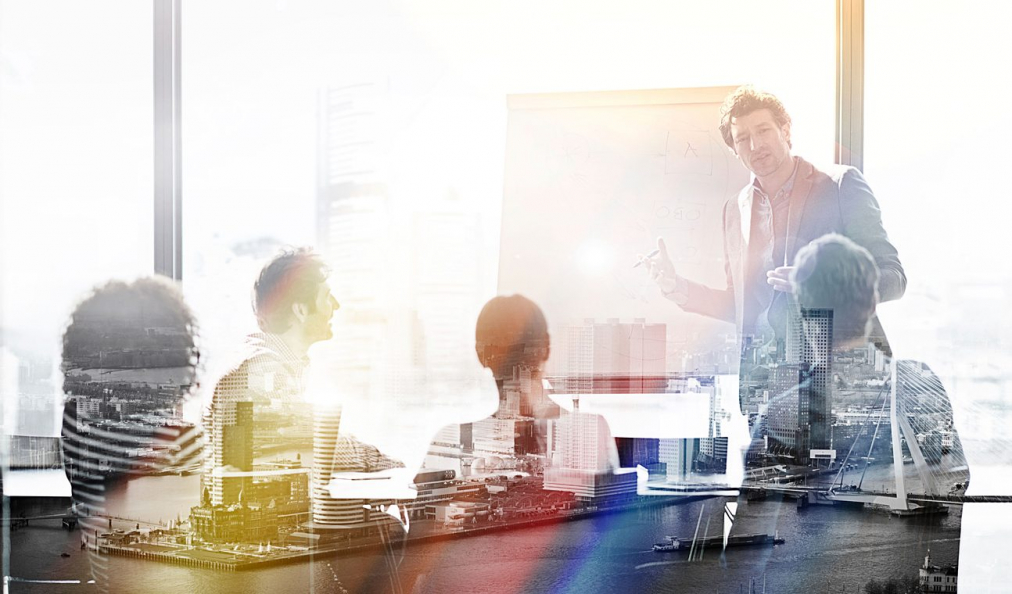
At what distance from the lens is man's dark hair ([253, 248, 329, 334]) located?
231 cm

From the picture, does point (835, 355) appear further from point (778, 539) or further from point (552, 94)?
point (552, 94)

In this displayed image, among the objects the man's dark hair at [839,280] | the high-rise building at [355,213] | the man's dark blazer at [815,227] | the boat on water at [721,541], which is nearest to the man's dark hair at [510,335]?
the high-rise building at [355,213]

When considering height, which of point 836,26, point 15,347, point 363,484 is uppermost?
point 836,26

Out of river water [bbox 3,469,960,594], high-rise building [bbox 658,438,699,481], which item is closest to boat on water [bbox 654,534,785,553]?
river water [bbox 3,469,960,594]

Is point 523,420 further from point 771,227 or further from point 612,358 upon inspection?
point 771,227

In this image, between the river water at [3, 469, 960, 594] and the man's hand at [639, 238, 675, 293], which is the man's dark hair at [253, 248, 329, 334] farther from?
the man's hand at [639, 238, 675, 293]

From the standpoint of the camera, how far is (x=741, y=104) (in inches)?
89.2

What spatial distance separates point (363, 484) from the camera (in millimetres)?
2305

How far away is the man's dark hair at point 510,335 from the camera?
7.52 ft

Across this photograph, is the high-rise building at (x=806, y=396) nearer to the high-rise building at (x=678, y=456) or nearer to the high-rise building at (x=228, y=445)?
the high-rise building at (x=678, y=456)

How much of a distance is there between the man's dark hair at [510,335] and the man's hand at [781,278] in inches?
24.9

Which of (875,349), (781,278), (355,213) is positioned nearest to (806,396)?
(875,349)

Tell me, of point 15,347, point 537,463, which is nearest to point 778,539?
point 537,463

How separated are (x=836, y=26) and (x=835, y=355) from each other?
895 mm
